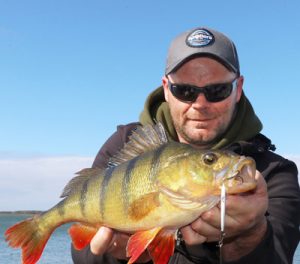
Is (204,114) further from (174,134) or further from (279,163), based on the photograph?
(279,163)

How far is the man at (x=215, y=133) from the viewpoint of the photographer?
4565 mm

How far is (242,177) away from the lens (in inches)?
147

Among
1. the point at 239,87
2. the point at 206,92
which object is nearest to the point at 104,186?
the point at 206,92

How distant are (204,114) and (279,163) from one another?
40.0 inches

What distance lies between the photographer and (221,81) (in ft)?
17.7

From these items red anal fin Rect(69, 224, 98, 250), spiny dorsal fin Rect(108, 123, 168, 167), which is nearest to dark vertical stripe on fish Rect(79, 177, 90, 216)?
red anal fin Rect(69, 224, 98, 250)

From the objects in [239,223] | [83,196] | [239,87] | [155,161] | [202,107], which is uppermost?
[239,87]

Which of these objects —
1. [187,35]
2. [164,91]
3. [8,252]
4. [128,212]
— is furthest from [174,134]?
[8,252]

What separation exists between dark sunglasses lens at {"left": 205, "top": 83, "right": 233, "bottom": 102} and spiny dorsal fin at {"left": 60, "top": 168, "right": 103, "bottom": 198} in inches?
57.0

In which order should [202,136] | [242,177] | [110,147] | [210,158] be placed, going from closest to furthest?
[242,177] < [210,158] < [202,136] < [110,147]

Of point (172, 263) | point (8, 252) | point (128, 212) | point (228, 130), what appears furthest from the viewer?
point (8, 252)

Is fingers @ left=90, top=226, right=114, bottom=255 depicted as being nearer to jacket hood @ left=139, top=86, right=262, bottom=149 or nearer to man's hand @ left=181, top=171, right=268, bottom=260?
man's hand @ left=181, top=171, right=268, bottom=260

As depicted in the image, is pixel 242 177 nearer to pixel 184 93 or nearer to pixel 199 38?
pixel 184 93

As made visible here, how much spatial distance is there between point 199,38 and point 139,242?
265cm
